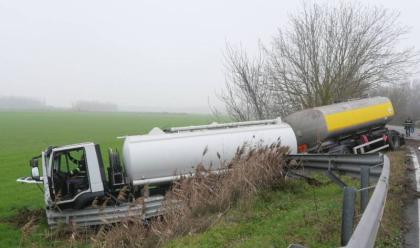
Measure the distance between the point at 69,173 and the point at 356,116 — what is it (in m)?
10.5

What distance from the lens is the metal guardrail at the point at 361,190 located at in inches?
103

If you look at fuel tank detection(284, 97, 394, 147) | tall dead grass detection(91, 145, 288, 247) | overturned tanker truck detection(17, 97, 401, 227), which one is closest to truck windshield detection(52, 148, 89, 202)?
overturned tanker truck detection(17, 97, 401, 227)

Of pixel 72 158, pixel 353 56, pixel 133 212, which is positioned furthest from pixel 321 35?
pixel 133 212

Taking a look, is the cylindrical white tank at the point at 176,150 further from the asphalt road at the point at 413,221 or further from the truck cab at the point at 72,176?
the asphalt road at the point at 413,221

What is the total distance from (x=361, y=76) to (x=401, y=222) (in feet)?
62.8

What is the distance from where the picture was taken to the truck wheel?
17.2 m

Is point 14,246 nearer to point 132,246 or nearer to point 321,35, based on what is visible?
point 132,246

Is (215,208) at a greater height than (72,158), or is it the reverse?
(72,158)

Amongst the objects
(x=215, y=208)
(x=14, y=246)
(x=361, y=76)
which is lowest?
(x=14, y=246)

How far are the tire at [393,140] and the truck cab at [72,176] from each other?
42.5ft

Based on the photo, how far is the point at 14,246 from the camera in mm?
7770

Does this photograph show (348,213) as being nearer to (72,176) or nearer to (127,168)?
(127,168)

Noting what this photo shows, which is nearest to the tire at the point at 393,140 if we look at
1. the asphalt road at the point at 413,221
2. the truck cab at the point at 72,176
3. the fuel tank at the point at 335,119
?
the fuel tank at the point at 335,119

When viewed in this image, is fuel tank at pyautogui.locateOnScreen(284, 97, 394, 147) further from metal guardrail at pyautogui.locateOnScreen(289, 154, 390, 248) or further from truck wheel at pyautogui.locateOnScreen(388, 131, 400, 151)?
metal guardrail at pyautogui.locateOnScreen(289, 154, 390, 248)
